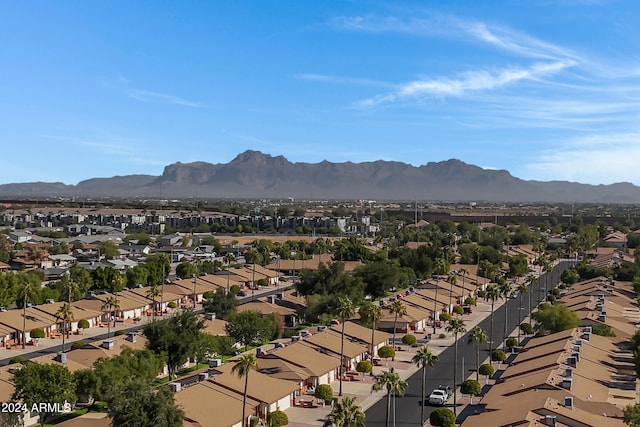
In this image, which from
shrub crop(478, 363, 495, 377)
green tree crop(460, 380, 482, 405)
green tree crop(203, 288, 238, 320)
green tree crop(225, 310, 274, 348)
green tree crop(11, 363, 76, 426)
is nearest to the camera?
green tree crop(11, 363, 76, 426)

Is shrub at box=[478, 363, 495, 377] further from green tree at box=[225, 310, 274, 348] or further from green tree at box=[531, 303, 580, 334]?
green tree at box=[225, 310, 274, 348]

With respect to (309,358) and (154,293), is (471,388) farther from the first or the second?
(154,293)

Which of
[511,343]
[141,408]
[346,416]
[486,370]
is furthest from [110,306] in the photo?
[346,416]

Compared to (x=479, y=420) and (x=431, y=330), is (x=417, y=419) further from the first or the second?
(x=431, y=330)

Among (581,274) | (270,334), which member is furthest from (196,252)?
(270,334)

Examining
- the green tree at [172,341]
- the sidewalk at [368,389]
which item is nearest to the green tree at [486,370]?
the sidewalk at [368,389]

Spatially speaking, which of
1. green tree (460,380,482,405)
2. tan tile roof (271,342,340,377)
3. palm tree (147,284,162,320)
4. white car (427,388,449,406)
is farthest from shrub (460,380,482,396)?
palm tree (147,284,162,320)

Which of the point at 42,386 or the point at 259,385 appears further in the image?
the point at 259,385

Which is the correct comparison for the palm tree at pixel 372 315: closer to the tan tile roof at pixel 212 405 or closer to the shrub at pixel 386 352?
the shrub at pixel 386 352
